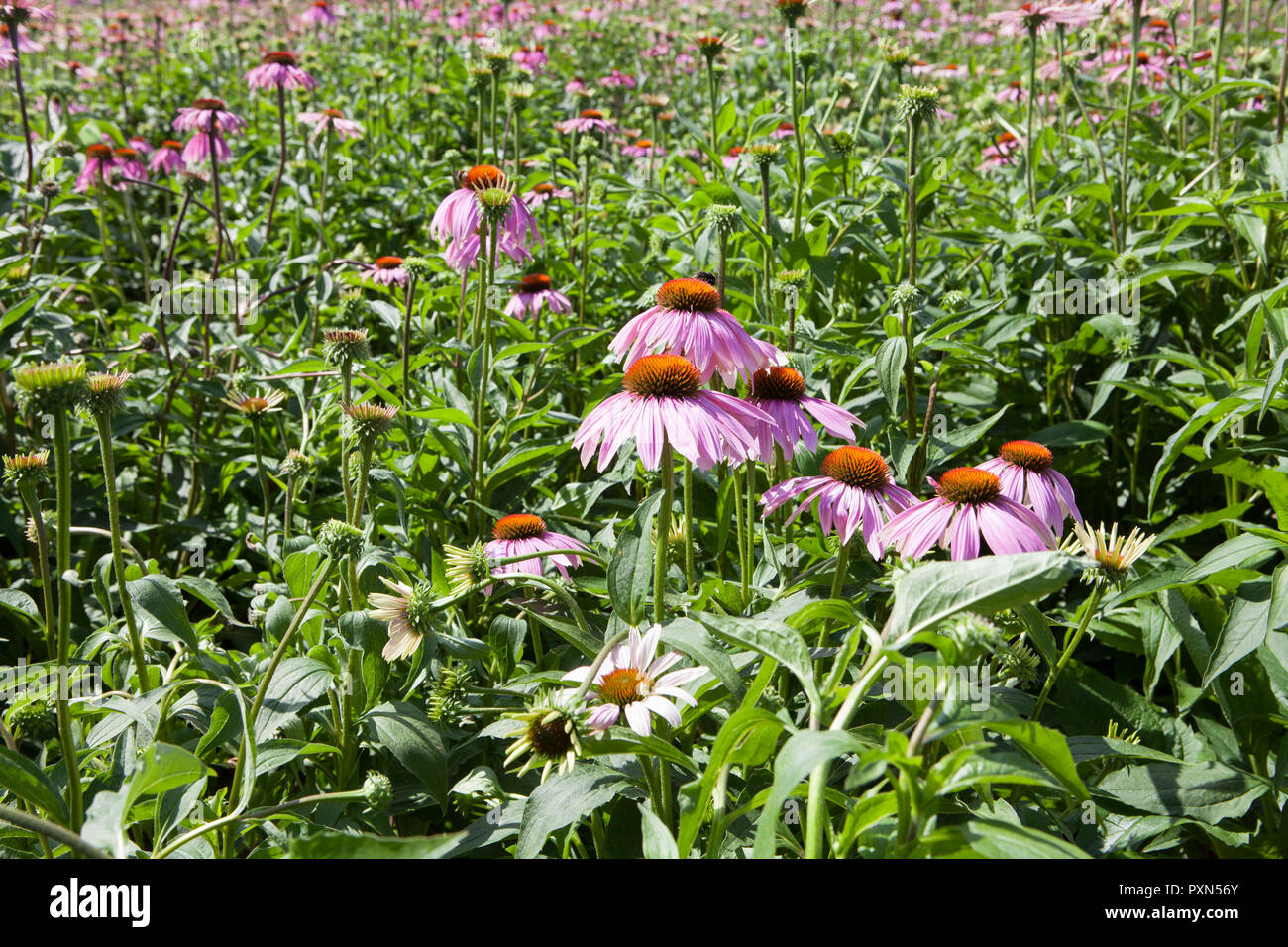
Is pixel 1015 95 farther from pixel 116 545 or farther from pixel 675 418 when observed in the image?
pixel 116 545

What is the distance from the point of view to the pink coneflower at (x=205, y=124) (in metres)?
3.25

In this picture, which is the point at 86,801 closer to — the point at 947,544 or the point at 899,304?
the point at 947,544

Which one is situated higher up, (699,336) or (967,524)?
(699,336)

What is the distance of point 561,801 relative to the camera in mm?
1123

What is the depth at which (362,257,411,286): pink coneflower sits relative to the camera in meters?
2.78

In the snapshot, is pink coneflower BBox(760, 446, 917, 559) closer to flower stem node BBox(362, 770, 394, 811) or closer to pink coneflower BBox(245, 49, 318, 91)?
flower stem node BBox(362, 770, 394, 811)

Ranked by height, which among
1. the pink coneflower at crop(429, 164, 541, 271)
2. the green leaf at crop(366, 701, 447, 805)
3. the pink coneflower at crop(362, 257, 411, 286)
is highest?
the pink coneflower at crop(429, 164, 541, 271)

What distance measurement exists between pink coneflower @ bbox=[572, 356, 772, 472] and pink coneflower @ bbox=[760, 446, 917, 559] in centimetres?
14

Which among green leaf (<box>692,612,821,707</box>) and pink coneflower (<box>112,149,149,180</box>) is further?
pink coneflower (<box>112,149,149,180</box>)

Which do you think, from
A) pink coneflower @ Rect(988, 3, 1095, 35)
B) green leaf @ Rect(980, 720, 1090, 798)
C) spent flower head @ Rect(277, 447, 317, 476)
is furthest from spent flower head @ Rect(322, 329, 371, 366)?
pink coneflower @ Rect(988, 3, 1095, 35)

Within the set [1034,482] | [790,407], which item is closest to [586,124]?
[790,407]

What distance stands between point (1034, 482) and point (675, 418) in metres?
0.62

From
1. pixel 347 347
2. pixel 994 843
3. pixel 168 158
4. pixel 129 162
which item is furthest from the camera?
pixel 168 158

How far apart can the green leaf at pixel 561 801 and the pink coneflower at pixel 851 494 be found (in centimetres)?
46
